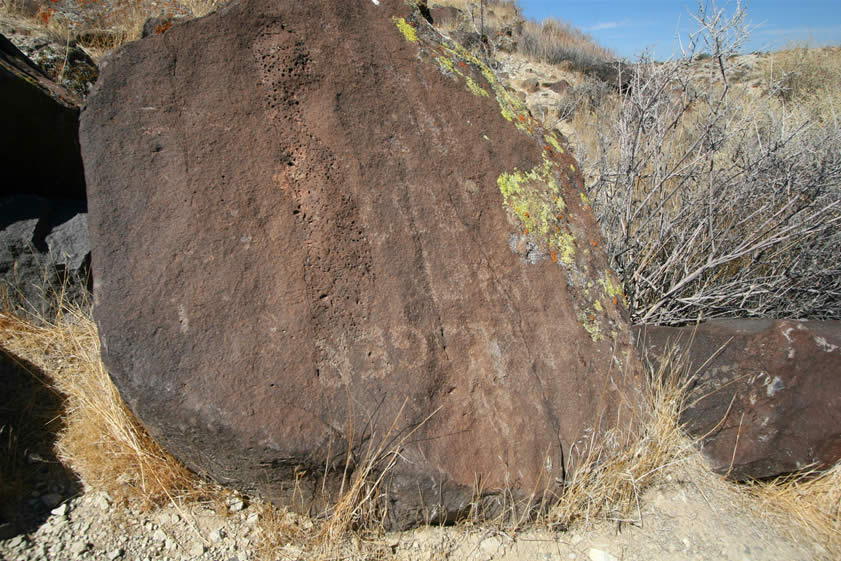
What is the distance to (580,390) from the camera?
2127 millimetres

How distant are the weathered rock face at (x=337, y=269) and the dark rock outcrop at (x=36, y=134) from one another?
4.83ft

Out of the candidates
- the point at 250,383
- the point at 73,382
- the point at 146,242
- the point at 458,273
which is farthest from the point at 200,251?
the point at 73,382

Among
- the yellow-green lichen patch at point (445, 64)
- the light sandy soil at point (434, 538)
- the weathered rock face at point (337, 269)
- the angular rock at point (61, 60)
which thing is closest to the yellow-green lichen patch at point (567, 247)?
the weathered rock face at point (337, 269)

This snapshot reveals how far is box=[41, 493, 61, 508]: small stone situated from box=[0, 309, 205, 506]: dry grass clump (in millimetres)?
94

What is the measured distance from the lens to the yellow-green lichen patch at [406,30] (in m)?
2.44

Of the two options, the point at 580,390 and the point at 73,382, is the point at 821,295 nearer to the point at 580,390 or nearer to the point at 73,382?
the point at 580,390

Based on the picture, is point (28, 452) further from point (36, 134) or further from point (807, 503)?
point (807, 503)

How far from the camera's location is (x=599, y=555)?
6.13 ft

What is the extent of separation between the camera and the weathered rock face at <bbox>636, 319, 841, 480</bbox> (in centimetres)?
217

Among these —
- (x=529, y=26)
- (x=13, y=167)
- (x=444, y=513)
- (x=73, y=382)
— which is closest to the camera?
(x=444, y=513)

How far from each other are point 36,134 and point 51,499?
2082mm

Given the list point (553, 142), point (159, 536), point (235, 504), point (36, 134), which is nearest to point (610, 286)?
point (553, 142)

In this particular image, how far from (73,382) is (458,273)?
1.67 meters

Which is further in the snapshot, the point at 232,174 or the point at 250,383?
the point at 232,174
